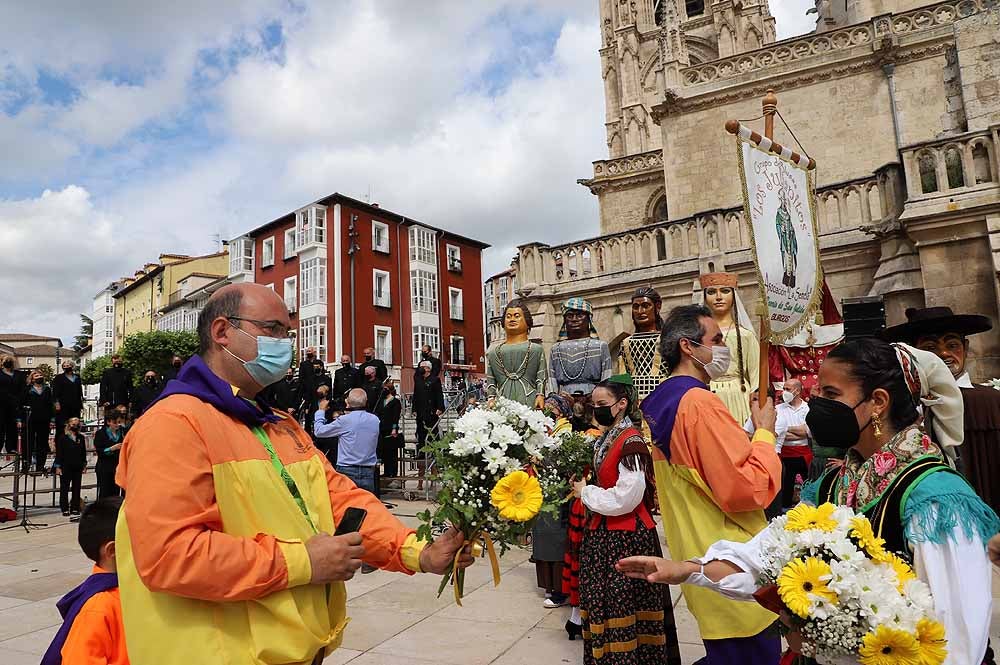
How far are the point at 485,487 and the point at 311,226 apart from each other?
36993 mm

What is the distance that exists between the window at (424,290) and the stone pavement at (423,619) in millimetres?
33511

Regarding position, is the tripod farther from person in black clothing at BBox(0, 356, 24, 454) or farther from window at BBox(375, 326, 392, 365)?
window at BBox(375, 326, 392, 365)

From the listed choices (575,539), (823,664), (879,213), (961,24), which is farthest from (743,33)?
(823,664)

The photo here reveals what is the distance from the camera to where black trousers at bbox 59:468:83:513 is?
1011cm

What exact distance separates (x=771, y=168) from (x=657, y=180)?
22.1 metres

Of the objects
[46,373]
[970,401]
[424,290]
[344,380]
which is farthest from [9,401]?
[424,290]

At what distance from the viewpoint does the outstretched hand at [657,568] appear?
2.03 m

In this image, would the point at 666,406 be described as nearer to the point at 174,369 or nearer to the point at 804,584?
the point at 804,584

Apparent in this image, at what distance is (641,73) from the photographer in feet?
111

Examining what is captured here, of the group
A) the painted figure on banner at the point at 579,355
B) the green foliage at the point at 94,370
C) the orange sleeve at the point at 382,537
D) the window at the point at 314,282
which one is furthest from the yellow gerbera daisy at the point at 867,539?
the green foliage at the point at 94,370

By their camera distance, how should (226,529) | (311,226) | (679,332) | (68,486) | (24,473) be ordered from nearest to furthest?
(226,529) → (679,332) → (24,473) → (68,486) → (311,226)

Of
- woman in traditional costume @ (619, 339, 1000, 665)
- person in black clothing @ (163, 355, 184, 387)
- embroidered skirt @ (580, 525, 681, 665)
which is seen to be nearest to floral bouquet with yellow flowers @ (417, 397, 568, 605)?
woman in traditional costume @ (619, 339, 1000, 665)

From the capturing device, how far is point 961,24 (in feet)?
36.3

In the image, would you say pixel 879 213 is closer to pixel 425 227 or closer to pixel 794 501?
pixel 794 501
